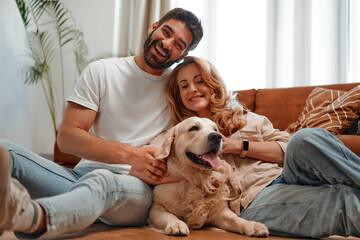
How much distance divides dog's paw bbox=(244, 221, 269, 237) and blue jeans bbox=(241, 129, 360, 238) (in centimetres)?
9

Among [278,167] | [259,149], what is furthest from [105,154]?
[278,167]

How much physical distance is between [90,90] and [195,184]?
0.77 m

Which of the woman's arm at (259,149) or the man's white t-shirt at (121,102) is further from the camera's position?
the man's white t-shirt at (121,102)

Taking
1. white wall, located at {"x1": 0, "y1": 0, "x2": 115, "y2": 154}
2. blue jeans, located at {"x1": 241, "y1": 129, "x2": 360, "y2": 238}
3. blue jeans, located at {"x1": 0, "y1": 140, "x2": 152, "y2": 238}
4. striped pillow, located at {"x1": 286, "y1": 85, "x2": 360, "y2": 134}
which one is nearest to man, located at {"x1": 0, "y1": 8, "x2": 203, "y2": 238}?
blue jeans, located at {"x1": 0, "y1": 140, "x2": 152, "y2": 238}

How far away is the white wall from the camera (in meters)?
3.43

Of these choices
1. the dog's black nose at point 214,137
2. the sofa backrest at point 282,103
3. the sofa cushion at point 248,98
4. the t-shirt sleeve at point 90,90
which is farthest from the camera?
the sofa cushion at point 248,98

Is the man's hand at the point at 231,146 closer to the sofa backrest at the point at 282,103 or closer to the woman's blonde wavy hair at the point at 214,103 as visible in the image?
the woman's blonde wavy hair at the point at 214,103

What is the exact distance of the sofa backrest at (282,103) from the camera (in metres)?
2.71

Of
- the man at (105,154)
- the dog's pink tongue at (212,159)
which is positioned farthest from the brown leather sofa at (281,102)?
the dog's pink tongue at (212,159)

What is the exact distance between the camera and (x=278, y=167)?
1.78m

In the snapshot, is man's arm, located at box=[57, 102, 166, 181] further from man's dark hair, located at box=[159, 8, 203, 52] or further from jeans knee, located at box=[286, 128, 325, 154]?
man's dark hair, located at box=[159, 8, 203, 52]

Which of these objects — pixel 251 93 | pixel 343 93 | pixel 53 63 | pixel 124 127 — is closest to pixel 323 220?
pixel 124 127

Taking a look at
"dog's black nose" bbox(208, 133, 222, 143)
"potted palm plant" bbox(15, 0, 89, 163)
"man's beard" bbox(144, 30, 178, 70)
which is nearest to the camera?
"dog's black nose" bbox(208, 133, 222, 143)

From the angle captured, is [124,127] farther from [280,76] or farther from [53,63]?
[53,63]
